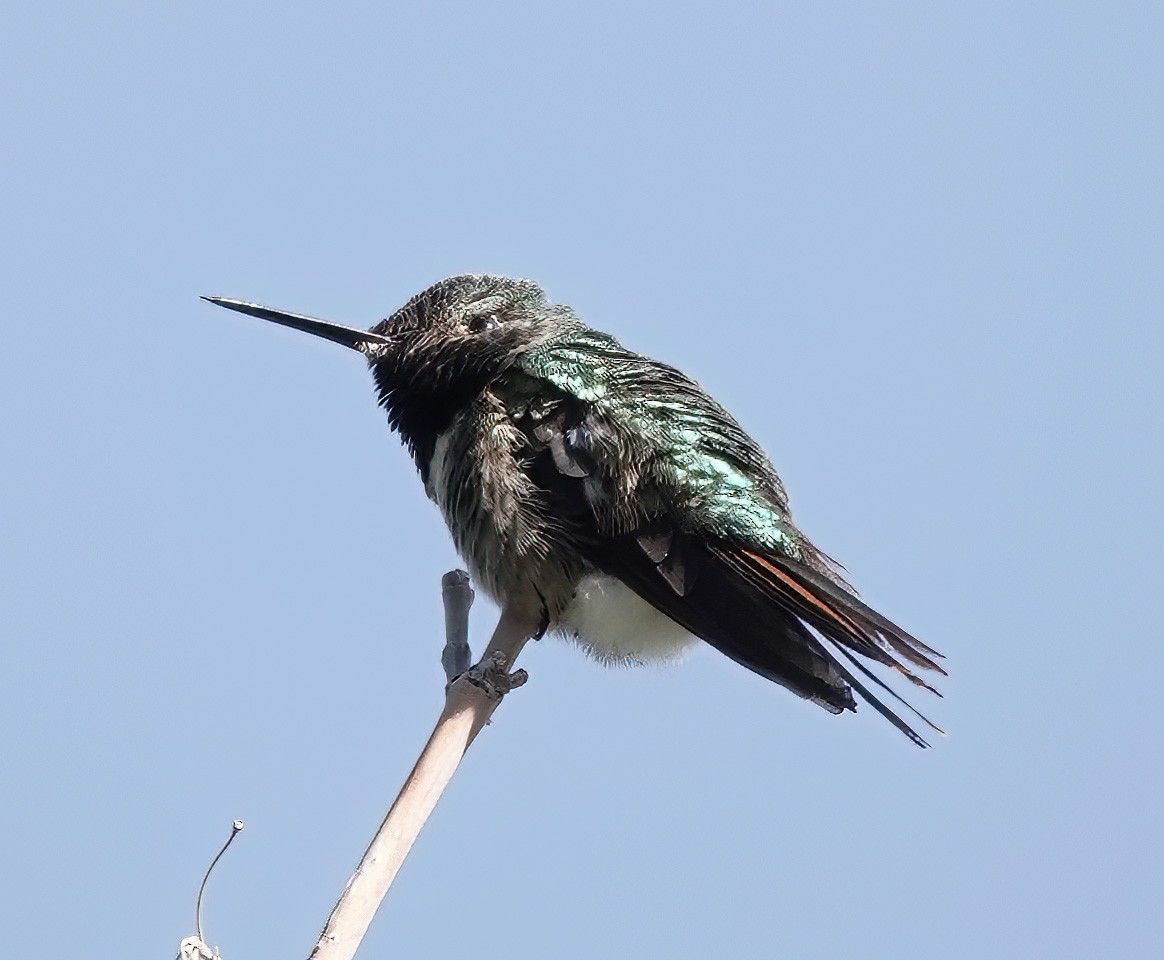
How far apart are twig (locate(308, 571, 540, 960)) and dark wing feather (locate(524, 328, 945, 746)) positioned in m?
0.47

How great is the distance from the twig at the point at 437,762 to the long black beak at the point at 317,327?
1.24 meters

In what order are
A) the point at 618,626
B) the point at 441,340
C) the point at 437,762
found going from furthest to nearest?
the point at 441,340 → the point at 618,626 → the point at 437,762

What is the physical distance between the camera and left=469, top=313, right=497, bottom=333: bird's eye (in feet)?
15.8

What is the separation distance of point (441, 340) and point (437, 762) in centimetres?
178

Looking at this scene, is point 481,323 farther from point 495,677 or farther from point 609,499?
point 495,677

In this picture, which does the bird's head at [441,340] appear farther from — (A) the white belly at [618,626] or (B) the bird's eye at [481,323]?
(A) the white belly at [618,626]

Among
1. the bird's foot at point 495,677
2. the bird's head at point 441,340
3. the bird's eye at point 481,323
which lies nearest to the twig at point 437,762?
the bird's foot at point 495,677

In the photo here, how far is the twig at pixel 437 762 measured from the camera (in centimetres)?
301

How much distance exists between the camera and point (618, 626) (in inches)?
181

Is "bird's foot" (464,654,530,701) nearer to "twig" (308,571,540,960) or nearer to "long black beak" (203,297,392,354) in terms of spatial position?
"twig" (308,571,540,960)

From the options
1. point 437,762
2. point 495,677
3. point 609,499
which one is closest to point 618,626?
point 609,499

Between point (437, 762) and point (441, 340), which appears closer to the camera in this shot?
point (437, 762)

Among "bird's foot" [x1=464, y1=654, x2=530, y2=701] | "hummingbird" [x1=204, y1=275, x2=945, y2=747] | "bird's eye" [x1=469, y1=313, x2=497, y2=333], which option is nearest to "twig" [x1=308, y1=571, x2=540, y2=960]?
"bird's foot" [x1=464, y1=654, x2=530, y2=701]

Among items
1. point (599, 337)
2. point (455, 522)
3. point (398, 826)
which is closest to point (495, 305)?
point (599, 337)
